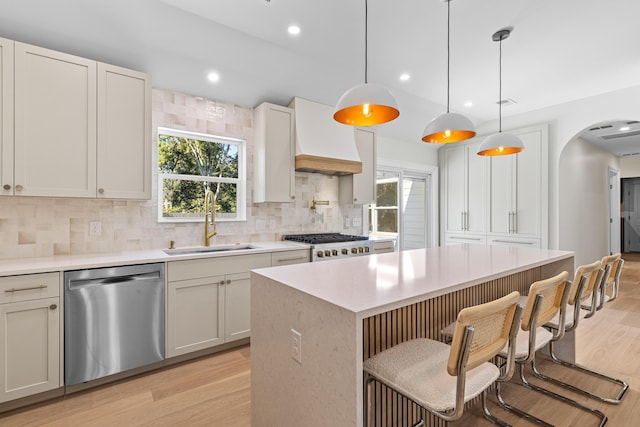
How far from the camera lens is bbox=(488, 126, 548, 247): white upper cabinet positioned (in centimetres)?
454

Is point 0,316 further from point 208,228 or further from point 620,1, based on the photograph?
point 620,1

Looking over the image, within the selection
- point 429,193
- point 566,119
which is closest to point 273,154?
point 429,193

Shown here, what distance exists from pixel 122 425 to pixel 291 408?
1.22m

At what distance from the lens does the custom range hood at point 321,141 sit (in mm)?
3566

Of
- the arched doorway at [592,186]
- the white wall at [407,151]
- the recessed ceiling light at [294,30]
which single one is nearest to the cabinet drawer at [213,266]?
the recessed ceiling light at [294,30]

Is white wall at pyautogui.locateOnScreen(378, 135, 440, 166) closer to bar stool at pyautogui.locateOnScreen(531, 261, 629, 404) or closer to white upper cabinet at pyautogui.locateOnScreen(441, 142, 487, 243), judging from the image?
white upper cabinet at pyautogui.locateOnScreen(441, 142, 487, 243)

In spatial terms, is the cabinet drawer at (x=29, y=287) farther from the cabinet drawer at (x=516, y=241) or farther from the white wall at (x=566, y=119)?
the white wall at (x=566, y=119)

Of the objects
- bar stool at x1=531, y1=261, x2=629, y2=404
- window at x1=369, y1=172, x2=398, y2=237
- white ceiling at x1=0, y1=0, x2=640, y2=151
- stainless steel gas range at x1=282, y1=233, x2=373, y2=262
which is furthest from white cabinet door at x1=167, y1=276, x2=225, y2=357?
window at x1=369, y1=172, x2=398, y2=237

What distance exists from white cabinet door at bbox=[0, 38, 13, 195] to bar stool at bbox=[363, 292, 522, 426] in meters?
2.54

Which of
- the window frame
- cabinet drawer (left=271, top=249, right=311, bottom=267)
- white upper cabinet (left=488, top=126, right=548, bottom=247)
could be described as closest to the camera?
cabinet drawer (left=271, top=249, right=311, bottom=267)

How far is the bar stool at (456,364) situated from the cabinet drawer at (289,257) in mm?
1830

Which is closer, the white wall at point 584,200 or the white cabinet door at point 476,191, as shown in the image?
the white wall at point 584,200

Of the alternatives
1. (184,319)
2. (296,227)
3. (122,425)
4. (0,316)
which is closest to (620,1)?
(296,227)

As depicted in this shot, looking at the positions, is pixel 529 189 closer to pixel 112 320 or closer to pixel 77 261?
pixel 112 320
